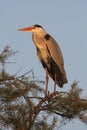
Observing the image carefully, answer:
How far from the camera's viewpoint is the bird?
7.50 metres

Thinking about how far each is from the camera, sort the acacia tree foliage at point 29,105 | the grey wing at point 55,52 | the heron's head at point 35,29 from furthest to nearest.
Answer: the heron's head at point 35,29
the grey wing at point 55,52
the acacia tree foliage at point 29,105

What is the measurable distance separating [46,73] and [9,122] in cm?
250

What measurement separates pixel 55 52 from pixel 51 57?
0.14 m

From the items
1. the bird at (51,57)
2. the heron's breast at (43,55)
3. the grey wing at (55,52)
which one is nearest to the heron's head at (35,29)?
the bird at (51,57)

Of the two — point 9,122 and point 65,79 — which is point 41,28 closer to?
point 65,79

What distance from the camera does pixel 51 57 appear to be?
7852mm

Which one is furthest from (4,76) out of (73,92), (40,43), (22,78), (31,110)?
(40,43)

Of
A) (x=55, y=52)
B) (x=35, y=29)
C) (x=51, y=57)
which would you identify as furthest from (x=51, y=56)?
(x=35, y=29)

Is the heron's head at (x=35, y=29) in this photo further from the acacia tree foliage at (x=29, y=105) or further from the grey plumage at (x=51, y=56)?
the acacia tree foliage at (x=29, y=105)

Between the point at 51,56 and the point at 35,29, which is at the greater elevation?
the point at 35,29

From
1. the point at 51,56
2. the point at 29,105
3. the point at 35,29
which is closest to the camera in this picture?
the point at 29,105

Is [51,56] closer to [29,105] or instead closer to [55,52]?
[55,52]

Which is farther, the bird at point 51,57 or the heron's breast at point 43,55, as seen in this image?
the heron's breast at point 43,55

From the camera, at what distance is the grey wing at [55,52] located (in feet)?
25.6
